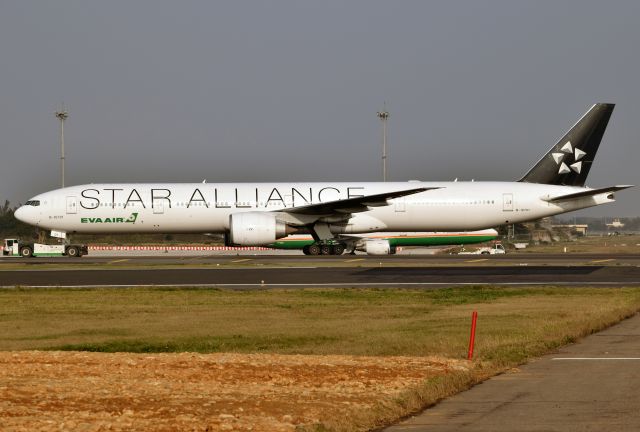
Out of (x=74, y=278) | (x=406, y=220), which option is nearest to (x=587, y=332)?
(x=74, y=278)

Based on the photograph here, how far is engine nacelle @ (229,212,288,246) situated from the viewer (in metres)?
49.6

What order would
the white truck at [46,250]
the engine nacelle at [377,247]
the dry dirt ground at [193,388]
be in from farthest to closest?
the white truck at [46,250] → the engine nacelle at [377,247] → the dry dirt ground at [193,388]

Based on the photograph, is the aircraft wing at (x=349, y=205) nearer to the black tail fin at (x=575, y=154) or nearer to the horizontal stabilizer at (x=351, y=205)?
the horizontal stabilizer at (x=351, y=205)

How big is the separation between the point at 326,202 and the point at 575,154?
14451 millimetres

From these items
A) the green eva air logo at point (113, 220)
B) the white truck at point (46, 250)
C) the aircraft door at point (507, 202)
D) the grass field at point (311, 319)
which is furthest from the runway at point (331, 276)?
the white truck at point (46, 250)

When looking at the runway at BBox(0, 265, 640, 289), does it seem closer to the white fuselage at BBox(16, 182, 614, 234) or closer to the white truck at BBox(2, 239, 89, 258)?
the white fuselage at BBox(16, 182, 614, 234)

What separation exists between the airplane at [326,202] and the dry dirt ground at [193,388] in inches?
1468

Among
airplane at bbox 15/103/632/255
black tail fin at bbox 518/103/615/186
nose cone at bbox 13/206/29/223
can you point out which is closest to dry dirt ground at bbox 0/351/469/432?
airplane at bbox 15/103/632/255

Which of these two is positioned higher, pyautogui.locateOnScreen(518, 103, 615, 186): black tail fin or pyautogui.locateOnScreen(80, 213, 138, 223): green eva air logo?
pyautogui.locateOnScreen(518, 103, 615, 186): black tail fin

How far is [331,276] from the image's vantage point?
35.6 metres

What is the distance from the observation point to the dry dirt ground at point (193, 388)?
9711mm

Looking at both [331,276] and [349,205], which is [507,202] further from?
[331,276]

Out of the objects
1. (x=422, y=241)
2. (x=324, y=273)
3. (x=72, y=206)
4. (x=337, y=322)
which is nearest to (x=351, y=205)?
(x=324, y=273)

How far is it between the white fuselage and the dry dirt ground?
37.6 m
